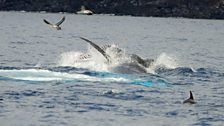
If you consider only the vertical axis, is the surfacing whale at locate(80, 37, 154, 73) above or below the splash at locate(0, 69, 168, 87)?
above

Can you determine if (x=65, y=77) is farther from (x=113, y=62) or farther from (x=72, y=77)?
(x=113, y=62)

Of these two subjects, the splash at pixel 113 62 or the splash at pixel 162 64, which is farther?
the splash at pixel 162 64

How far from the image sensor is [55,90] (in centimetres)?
3123

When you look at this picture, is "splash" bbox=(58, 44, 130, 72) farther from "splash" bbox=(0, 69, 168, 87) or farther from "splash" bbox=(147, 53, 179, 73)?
"splash" bbox=(0, 69, 168, 87)

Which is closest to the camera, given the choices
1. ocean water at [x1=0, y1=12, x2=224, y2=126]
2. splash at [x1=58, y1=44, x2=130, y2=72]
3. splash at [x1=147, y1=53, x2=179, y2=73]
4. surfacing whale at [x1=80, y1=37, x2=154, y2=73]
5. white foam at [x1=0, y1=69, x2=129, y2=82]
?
ocean water at [x1=0, y1=12, x2=224, y2=126]

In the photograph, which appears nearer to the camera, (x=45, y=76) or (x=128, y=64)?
(x=45, y=76)

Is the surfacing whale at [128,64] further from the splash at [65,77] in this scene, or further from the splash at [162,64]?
the splash at [65,77]

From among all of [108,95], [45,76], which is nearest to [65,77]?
[45,76]

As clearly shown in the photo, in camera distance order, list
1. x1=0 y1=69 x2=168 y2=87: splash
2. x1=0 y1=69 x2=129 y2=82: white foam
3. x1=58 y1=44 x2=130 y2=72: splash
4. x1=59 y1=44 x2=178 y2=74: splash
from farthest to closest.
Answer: x1=58 y1=44 x2=130 y2=72: splash < x1=59 y1=44 x2=178 y2=74: splash < x1=0 y1=69 x2=129 y2=82: white foam < x1=0 y1=69 x2=168 y2=87: splash

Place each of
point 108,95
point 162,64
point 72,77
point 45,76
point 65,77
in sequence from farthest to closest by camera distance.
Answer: point 162,64
point 72,77
point 65,77
point 45,76
point 108,95

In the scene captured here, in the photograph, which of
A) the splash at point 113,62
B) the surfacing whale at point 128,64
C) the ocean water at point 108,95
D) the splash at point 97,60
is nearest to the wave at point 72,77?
the ocean water at point 108,95

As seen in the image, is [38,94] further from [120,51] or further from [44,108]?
[120,51]

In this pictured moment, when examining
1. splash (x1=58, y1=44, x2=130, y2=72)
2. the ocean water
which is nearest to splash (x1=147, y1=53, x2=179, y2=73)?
the ocean water

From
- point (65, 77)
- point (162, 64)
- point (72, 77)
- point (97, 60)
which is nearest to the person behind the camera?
point (65, 77)
